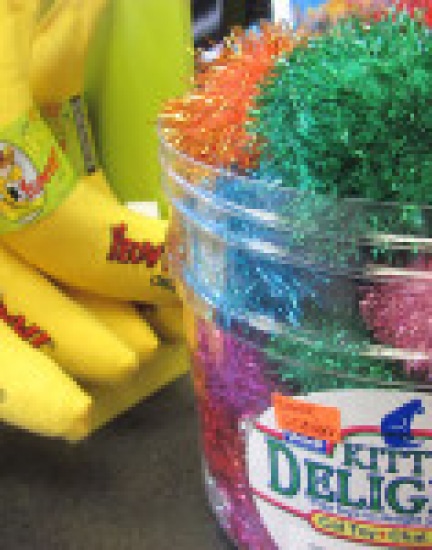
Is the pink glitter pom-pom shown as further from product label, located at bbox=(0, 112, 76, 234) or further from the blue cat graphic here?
product label, located at bbox=(0, 112, 76, 234)

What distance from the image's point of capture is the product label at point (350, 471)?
14.6 inches

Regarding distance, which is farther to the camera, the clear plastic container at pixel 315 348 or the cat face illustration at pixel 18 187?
the cat face illustration at pixel 18 187

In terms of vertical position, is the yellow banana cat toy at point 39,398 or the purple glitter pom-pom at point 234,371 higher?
the purple glitter pom-pom at point 234,371

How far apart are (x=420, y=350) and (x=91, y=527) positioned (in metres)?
0.25

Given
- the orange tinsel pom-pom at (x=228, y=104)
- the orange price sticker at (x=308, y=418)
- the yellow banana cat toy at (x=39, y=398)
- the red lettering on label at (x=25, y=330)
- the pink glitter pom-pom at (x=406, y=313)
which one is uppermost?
the orange tinsel pom-pom at (x=228, y=104)

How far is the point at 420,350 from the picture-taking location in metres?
0.35

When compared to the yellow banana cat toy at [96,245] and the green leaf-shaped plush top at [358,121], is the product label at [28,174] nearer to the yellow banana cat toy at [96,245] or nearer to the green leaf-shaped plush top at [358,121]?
the yellow banana cat toy at [96,245]

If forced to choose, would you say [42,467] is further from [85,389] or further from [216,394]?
[216,394]

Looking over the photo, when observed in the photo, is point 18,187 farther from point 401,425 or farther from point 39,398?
point 401,425

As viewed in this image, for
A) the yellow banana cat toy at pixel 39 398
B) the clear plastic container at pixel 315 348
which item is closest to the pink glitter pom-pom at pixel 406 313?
the clear plastic container at pixel 315 348

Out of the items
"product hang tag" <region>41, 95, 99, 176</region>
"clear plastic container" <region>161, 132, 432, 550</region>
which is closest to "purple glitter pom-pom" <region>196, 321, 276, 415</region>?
"clear plastic container" <region>161, 132, 432, 550</region>

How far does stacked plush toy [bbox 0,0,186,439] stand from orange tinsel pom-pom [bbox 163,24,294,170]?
0.12 metres

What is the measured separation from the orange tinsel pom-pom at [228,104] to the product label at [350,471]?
12 cm

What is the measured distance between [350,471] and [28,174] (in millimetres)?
269
